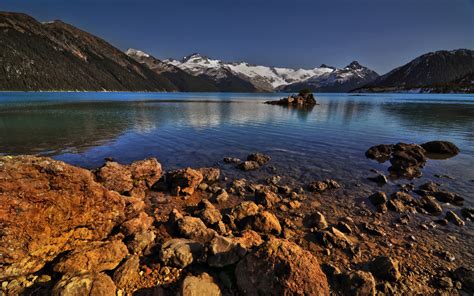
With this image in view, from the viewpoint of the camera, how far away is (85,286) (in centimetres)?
698

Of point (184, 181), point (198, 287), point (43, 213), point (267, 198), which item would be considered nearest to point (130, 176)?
point (184, 181)

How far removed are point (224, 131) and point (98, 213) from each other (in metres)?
32.8

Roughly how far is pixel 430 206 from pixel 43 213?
65.1ft

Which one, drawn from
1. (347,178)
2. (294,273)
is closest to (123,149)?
(347,178)

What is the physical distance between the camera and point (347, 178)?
1989 cm

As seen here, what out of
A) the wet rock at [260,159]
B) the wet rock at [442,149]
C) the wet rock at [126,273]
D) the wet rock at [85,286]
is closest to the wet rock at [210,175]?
the wet rock at [260,159]

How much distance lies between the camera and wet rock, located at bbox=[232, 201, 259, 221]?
12.8 meters

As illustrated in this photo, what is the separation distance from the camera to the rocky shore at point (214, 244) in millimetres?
7504

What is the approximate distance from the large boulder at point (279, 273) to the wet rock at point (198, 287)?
31.9 inches

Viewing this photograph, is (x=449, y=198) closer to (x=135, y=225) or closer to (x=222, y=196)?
(x=222, y=196)

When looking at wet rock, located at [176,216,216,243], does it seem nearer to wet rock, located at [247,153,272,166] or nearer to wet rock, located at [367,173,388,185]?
wet rock, located at [247,153,272,166]

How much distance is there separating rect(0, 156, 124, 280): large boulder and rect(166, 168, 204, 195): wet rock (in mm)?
6130

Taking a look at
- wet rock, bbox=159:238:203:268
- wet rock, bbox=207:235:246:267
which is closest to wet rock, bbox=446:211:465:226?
wet rock, bbox=207:235:246:267

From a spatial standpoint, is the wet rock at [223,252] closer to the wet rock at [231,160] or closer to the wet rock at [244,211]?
the wet rock at [244,211]
